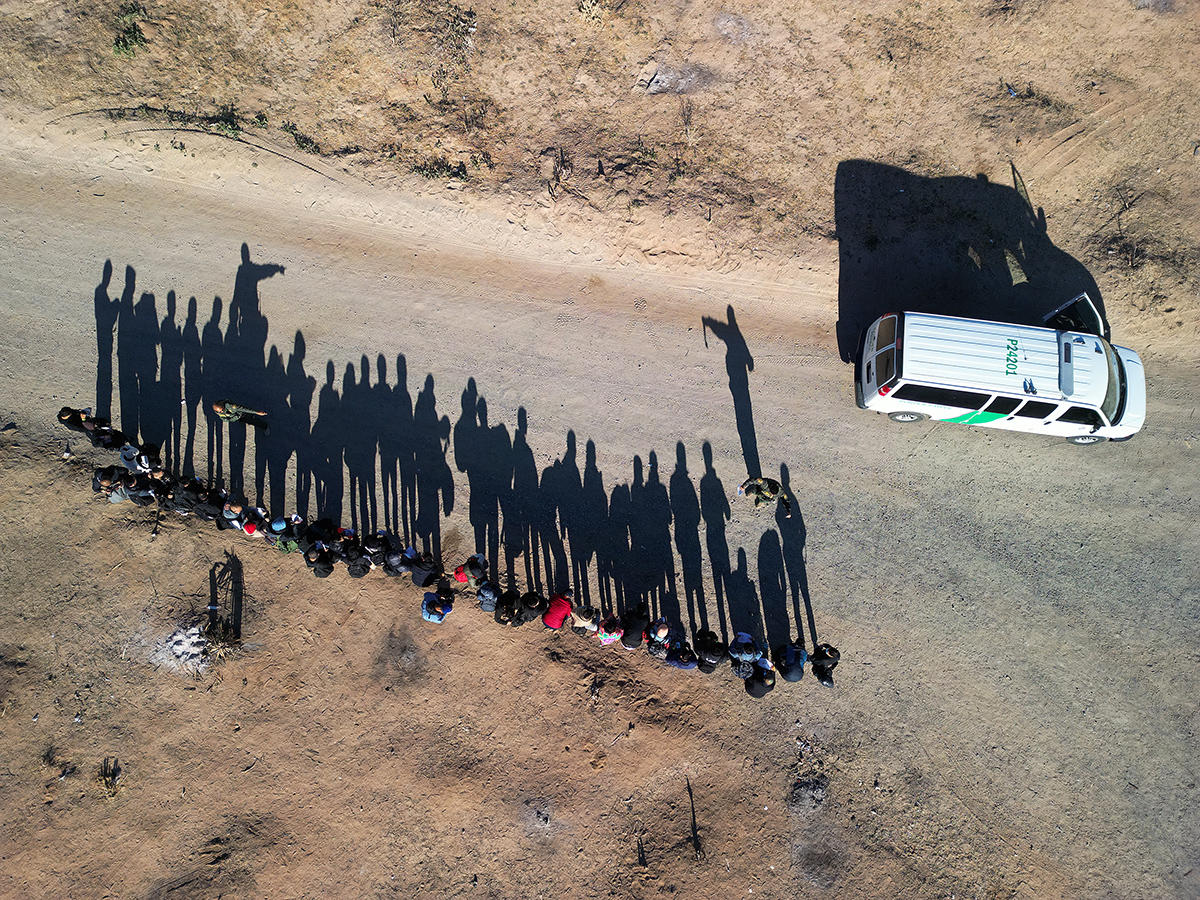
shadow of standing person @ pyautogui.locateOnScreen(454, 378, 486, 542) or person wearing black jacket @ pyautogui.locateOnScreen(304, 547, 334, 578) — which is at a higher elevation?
shadow of standing person @ pyautogui.locateOnScreen(454, 378, 486, 542)

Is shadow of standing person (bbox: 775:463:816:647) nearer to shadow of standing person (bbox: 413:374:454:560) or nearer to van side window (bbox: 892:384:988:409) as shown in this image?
van side window (bbox: 892:384:988:409)

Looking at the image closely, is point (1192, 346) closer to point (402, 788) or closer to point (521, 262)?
point (521, 262)

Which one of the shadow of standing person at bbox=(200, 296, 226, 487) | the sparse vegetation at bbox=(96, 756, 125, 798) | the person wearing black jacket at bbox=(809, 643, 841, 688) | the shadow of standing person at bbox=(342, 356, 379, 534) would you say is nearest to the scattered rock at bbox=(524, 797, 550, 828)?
the person wearing black jacket at bbox=(809, 643, 841, 688)

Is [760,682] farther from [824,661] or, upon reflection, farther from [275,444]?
[275,444]

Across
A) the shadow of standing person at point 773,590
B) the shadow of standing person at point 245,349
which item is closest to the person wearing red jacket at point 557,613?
the shadow of standing person at point 773,590

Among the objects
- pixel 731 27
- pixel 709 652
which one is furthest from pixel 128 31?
pixel 709 652

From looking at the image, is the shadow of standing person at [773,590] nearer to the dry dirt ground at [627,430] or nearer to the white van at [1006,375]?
the dry dirt ground at [627,430]
